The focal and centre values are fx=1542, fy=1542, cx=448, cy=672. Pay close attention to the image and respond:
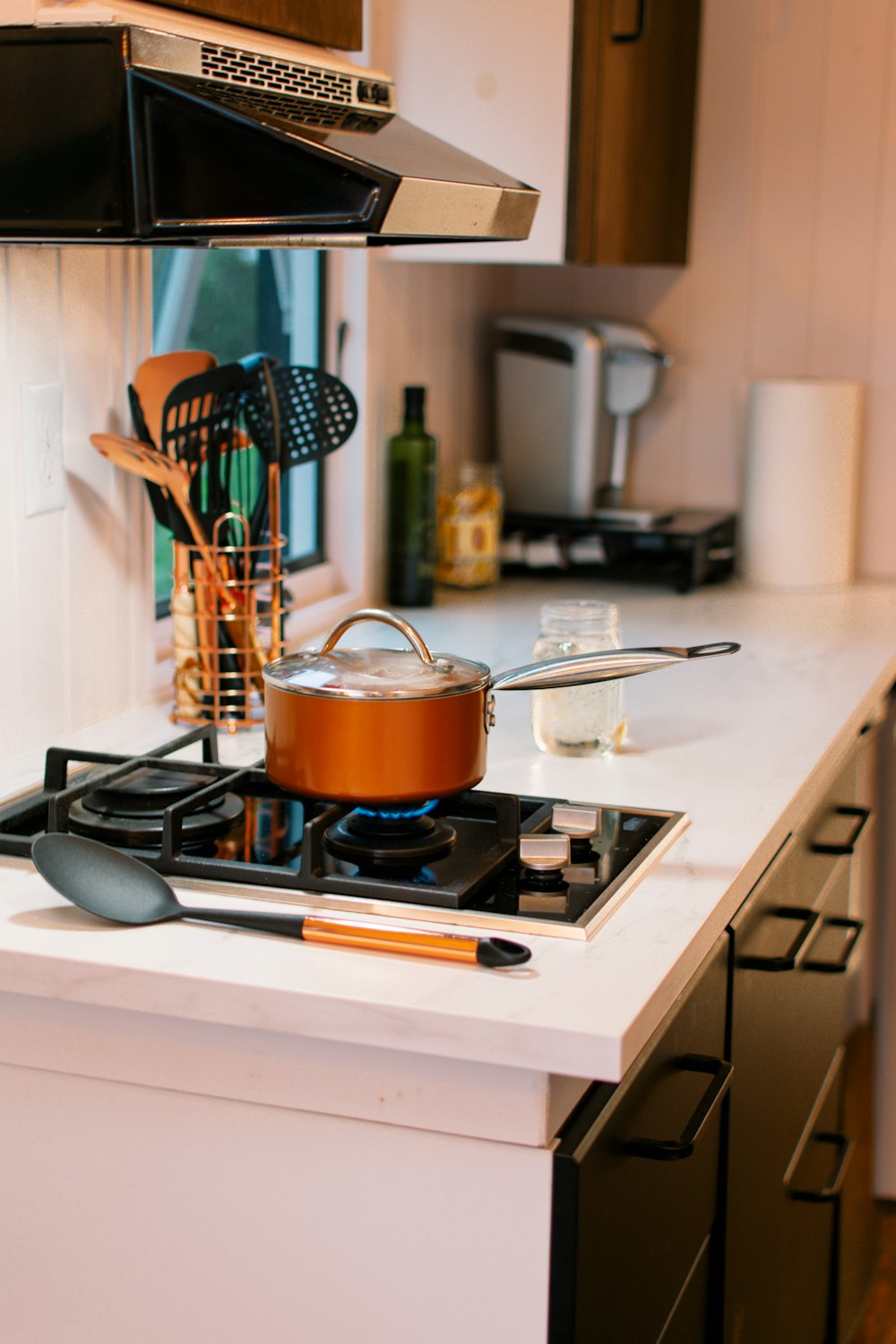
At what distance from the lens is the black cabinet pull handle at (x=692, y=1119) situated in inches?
42.6

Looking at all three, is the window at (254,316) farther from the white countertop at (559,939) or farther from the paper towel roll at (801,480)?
the paper towel roll at (801,480)

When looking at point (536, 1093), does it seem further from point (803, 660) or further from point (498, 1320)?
point (803, 660)

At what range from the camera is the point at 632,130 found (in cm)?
234

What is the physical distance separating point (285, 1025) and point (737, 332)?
204 centimetres

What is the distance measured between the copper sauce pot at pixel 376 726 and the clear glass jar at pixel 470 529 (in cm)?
126

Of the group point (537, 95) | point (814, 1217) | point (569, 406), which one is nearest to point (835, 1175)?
point (814, 1217)

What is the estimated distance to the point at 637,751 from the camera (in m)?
1.60

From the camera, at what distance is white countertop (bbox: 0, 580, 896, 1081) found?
0.96m

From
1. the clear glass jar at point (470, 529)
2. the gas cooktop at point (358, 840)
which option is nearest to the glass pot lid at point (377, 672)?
the gas cooktop at point (358, 840)

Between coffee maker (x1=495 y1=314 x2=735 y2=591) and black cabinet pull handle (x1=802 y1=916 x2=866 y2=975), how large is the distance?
0.76 m

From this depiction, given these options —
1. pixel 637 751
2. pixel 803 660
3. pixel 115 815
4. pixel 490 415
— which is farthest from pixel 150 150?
→ pixel 490 415

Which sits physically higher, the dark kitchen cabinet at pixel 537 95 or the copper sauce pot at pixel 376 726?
the dark kitchen cabinet at pixel 537 95

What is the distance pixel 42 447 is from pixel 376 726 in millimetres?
557

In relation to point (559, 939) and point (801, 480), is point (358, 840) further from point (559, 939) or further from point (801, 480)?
point (801, 480)
